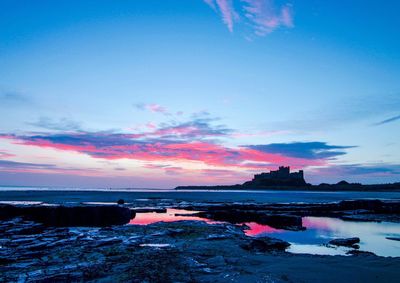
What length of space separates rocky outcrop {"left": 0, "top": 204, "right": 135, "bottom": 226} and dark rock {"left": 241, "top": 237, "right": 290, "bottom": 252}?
22.2m

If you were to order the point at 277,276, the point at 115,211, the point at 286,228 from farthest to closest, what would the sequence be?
the point at 115,211 → the point at 286,228 → the point at 277,276

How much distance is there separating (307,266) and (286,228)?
19.2 meters

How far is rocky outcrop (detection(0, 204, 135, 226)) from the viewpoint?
3978 cm

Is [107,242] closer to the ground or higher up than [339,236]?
higher up

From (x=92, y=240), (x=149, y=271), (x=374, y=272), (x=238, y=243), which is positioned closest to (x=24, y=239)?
(x=92, y=240)

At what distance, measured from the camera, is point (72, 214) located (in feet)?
137

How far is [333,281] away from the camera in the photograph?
13156mm

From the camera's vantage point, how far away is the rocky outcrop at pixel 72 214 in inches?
1566

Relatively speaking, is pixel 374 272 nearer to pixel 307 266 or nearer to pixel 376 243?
pixel 307 266

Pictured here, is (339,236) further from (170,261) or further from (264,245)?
(170,261)

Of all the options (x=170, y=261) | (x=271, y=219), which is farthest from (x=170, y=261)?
(x=271, y=219)

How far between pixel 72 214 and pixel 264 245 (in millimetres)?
29430

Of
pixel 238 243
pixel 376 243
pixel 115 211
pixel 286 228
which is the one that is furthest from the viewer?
pixel 115 211

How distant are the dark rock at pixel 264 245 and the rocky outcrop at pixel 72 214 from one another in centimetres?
2221
